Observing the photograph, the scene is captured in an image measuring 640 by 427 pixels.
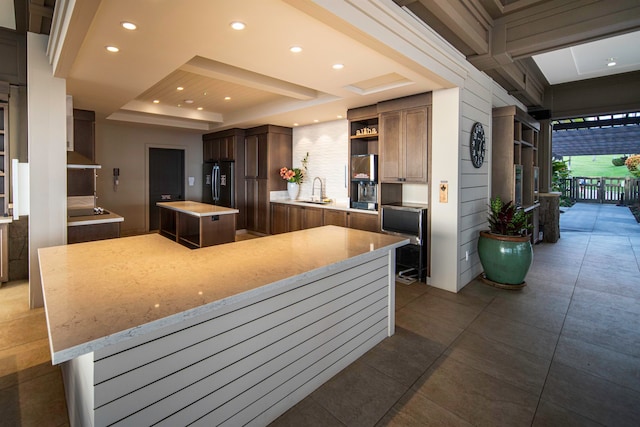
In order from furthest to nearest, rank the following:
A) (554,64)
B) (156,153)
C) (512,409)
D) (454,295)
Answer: (156,153) < (554,64) < (454,295) < (512,409)

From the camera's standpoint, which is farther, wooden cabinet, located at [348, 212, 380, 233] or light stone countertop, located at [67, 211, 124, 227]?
wooden cabinet, located at [348, 212, 380, 233]

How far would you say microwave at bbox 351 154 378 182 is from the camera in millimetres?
4664

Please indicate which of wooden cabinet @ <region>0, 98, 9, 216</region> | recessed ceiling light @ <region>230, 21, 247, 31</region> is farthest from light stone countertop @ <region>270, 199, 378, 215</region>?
wooden cabinet @ <region>0, 98, 9, 216</region>

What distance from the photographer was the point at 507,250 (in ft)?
12.5

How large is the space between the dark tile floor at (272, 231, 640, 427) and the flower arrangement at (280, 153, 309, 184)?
3.36 metres

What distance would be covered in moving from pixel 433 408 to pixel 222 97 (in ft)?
16.5

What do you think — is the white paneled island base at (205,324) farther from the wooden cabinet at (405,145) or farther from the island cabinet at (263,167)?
the island cabinet at (263,167)

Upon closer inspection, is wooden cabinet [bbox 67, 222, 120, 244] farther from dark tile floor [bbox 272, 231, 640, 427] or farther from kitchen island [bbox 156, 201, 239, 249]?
dark tile floor [bbox 272, 231, 640, 427]

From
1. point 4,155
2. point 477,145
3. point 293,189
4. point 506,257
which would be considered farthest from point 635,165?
point 4,155

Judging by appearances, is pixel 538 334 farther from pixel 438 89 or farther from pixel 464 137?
pixel 438 89

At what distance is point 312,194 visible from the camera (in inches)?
254

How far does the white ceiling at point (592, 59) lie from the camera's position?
4188mm

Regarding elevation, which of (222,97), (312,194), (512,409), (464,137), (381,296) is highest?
(222,97)

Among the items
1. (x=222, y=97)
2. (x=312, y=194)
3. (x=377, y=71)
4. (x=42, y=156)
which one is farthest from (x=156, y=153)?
(x=377, y=71)
